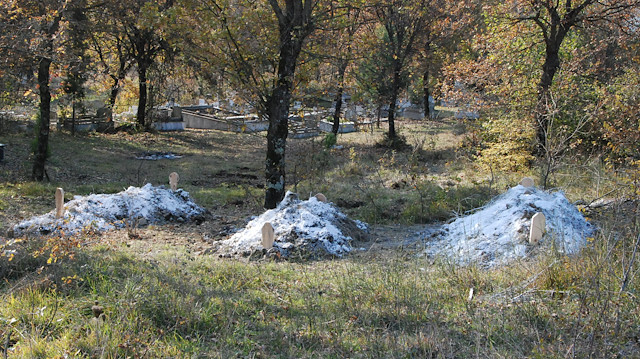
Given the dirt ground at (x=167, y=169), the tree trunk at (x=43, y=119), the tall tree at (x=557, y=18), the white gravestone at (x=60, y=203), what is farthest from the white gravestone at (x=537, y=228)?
the tree trunk at (x=43, y=119)

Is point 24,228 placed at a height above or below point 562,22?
A: below

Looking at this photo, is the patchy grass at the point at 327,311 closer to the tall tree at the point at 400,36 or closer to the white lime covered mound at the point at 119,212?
the white lime covered mound at the point at 119,212

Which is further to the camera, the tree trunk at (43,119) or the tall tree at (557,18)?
the tall tree at (557,18)

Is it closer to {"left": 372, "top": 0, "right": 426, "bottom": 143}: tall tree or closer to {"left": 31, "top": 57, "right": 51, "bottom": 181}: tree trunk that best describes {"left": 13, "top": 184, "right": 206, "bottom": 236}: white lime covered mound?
{"left": 31, "top": 57, "right": 51, "bottom": 181}: tree trunk

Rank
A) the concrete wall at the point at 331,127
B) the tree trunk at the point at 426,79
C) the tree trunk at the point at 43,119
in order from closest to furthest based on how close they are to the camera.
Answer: the tree trunk at the point at 43,119
the tree trunk at the point at 426,79
the concrete wall at the point at 331,127

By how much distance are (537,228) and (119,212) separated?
20.5ft

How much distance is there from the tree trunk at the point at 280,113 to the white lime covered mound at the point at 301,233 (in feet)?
4.78

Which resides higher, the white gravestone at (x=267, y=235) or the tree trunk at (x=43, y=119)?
the tree trunk at (x=43, y=119)

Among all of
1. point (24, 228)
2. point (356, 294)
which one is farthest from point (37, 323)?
point (24, 228)

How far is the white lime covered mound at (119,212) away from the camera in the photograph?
731 centimetres

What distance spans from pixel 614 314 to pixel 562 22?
A: 11.1 metres

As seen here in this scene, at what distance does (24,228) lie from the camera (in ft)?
23.7

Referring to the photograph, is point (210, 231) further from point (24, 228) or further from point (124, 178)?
point (124, 178)

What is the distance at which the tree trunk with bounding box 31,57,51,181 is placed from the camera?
36.8 ft
